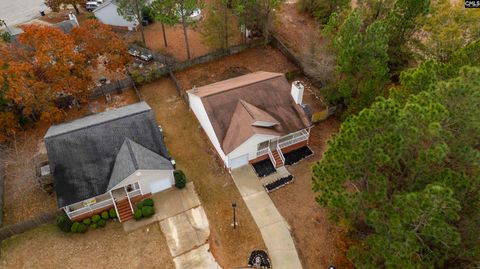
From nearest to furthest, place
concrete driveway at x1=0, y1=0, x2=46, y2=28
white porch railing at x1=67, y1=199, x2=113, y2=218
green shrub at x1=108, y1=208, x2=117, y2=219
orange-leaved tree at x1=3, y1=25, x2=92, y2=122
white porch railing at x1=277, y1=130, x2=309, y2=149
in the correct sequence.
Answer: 1. white porch railing at x1=67, y1=199, x2=113, y2=218
2. green shrub at x1=108, y1=208, x2=117, y2=219
3. orange-leaved tree at x1=3, y1=25, x2=92, y2=122
4. white porch railing at x1=277, y1=130, x2=309, y2=149
5. concrete driveway at x1=0, y1=0, x2=46, y2=28

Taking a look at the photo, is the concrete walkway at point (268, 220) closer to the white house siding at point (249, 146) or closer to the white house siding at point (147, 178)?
the white house siding at point (249, 146)

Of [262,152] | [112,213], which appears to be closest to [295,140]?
[262,152]

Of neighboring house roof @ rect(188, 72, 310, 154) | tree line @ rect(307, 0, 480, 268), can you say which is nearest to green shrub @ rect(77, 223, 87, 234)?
neighboring house roof @ rect(188, 72, 310, 154)

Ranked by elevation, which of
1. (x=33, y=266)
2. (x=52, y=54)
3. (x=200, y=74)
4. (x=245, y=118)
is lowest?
(x=33, y=266)

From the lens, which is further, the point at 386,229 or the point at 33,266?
the point at 33,266

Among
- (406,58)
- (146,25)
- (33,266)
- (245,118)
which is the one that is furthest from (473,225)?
(146,25)

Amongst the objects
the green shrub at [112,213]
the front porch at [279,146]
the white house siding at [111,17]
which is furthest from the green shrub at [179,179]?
the white house siding at [111,17]

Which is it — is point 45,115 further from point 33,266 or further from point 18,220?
point 33,266

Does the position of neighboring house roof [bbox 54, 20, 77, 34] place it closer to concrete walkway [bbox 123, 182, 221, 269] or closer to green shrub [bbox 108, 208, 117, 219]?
green shrub [bbox 108, 208, 117, 219]
